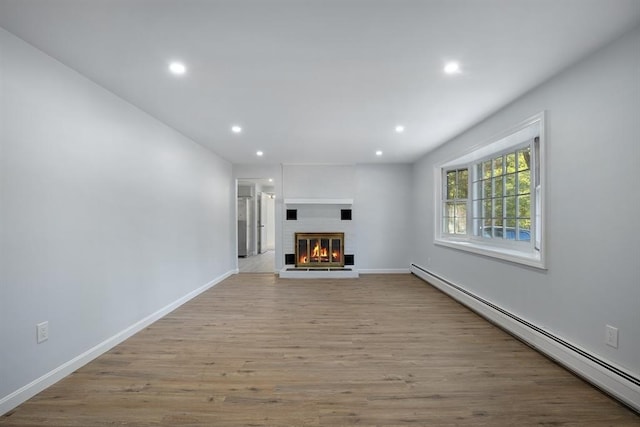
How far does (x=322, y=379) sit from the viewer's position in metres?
2.04

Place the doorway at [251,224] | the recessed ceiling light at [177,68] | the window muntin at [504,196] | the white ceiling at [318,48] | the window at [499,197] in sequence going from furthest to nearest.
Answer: the doorway at [251,224], the window muntin at [504,196], the window at [499,197], the recessed ceiling light at [177,68], the white ceiling at [318,48]

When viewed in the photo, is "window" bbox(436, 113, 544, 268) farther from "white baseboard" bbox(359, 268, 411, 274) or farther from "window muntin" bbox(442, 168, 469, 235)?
"white baseboard" bbox(359, 268, 411, 274)

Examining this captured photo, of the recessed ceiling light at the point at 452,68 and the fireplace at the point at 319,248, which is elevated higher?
the recessed ceiling light at the point at 452,68

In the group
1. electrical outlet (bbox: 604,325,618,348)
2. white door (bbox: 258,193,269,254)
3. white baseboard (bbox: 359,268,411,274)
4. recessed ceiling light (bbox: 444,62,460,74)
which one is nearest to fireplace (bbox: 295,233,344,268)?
white baseboard (bbox: 359,268,411,274)

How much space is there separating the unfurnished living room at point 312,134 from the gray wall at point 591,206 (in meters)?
0.01

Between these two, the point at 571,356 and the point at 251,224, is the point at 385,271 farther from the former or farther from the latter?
the point at 251,224

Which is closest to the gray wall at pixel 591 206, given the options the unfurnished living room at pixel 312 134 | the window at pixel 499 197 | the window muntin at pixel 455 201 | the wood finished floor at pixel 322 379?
the unfurnished living room at pixel 312 134

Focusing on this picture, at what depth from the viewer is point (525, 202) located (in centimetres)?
306

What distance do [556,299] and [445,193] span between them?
2.74 m

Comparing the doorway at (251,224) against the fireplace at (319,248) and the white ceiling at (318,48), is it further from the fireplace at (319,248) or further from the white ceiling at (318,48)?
the white ceiling at (318,48)

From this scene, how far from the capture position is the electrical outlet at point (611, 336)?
1.83 m

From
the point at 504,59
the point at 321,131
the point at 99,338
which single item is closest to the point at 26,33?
the point at 99,338

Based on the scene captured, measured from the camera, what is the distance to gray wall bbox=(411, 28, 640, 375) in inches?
69.0

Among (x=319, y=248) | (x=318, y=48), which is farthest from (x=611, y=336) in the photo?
(x=319, y=248)
